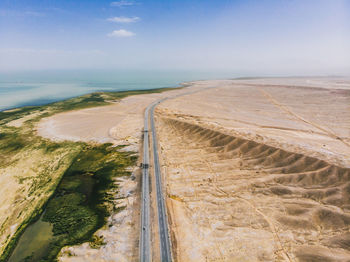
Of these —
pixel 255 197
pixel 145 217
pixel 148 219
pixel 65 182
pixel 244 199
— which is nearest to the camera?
pixel 148 219

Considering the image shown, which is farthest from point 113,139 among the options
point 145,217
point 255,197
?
point 255,197

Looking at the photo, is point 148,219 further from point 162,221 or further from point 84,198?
point 84,198

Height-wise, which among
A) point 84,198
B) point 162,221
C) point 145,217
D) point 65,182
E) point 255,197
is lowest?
point 162,221

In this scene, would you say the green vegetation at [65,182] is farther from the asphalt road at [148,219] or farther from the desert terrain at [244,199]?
the asphalt road at [148,219]

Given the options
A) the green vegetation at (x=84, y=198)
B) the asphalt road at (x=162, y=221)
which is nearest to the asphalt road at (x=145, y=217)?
the asphalt road at (x=162, y=221)

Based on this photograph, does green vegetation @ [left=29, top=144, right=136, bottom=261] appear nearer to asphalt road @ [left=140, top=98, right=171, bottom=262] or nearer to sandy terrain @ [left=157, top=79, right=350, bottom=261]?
asphalt road @ [left=140, top=98, right=171, bottom=262]

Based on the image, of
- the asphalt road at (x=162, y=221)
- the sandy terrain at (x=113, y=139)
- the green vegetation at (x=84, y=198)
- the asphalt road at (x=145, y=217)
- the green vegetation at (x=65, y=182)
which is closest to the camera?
the asphalt road at (x=162, y=221)

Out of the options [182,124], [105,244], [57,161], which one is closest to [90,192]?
[105,244]

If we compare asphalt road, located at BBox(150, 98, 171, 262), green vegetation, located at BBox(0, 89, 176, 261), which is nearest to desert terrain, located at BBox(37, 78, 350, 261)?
asphalt road, located at BBox(150, 98, 171, 262)
